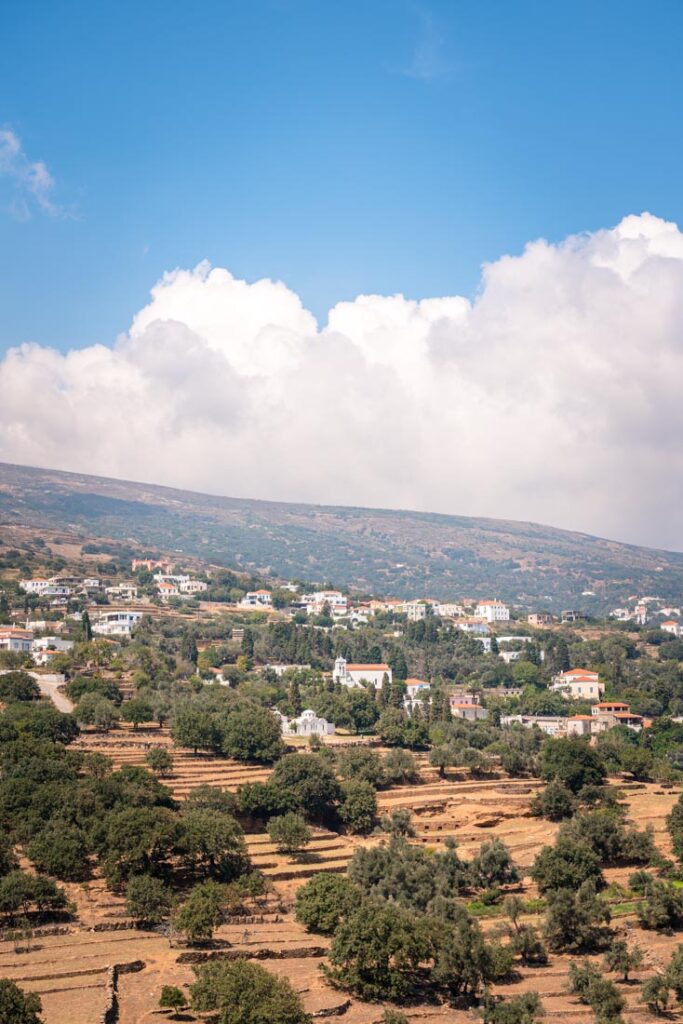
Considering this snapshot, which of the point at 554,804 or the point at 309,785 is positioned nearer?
the point at 309,785

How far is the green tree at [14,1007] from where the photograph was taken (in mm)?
31281

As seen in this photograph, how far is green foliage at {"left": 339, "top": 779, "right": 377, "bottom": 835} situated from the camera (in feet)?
213

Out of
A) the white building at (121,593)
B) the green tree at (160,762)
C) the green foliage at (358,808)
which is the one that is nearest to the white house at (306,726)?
the green tree at (160,762)

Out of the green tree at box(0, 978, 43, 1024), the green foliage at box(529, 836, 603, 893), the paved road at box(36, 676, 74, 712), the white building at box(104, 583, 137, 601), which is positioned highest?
the white building at box(104, 583, 137, 601)

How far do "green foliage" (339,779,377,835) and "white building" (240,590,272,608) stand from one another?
114728 millimetres

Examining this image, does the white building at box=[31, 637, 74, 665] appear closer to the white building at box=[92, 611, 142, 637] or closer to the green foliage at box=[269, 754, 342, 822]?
the white building at box=[92, 611, 142, 637]

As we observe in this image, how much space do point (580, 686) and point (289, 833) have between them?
229ft

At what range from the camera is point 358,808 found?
6488cm

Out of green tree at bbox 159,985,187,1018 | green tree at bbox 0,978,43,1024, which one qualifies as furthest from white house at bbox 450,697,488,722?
green tree at bbox 0,978,43,1024

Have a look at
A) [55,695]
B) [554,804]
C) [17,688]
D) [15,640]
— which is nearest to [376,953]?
[554,804]

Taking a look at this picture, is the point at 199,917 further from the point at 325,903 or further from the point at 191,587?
the point at 191,587

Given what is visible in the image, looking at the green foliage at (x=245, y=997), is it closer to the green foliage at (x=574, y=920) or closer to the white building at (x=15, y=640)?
the green foliage at (x=574, y=920)

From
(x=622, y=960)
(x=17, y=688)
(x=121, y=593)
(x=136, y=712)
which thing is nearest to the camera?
(x=622, y=960)

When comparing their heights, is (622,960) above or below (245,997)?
below
